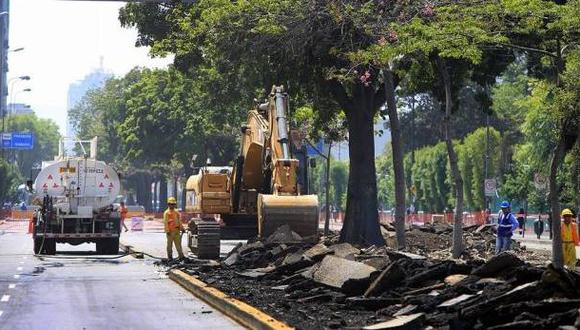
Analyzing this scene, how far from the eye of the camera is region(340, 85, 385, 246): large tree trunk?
34281mm

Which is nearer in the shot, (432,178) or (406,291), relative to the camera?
(406,291)

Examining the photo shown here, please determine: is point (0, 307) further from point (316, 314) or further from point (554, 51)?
point (554, 51)

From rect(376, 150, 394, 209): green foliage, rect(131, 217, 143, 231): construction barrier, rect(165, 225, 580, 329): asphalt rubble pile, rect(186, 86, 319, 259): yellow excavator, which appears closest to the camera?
rect(165, 225, 580, 329): asphalt rubble pile

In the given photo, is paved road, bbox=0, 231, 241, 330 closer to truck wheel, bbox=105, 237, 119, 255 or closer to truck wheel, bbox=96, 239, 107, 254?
truck wheel, bbox=105, 237, 119, 255

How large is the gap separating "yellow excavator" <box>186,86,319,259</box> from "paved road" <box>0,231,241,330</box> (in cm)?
264

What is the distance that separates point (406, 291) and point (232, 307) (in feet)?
8.65

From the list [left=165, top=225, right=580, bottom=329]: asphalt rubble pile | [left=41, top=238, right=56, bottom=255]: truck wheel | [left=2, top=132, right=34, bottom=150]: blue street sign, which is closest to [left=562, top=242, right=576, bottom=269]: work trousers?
[left=165, top=225, right=580, bottom=329]: asphalt rubble pile

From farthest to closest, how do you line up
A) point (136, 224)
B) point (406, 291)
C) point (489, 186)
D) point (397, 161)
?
point (136, 224), point (489, 186), point (397, 161), point (406, 291)

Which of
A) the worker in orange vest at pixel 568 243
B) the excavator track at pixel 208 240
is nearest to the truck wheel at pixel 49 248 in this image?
the excavator track at pixel 208 240

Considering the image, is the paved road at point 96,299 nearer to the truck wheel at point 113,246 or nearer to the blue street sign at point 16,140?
the truck wheel at point 113,246

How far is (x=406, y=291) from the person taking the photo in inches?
618

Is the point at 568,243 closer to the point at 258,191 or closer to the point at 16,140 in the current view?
the point at 258,191

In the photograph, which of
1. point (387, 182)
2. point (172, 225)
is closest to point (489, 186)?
point (172, 225)

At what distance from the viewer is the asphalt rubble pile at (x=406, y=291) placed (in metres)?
12.1
